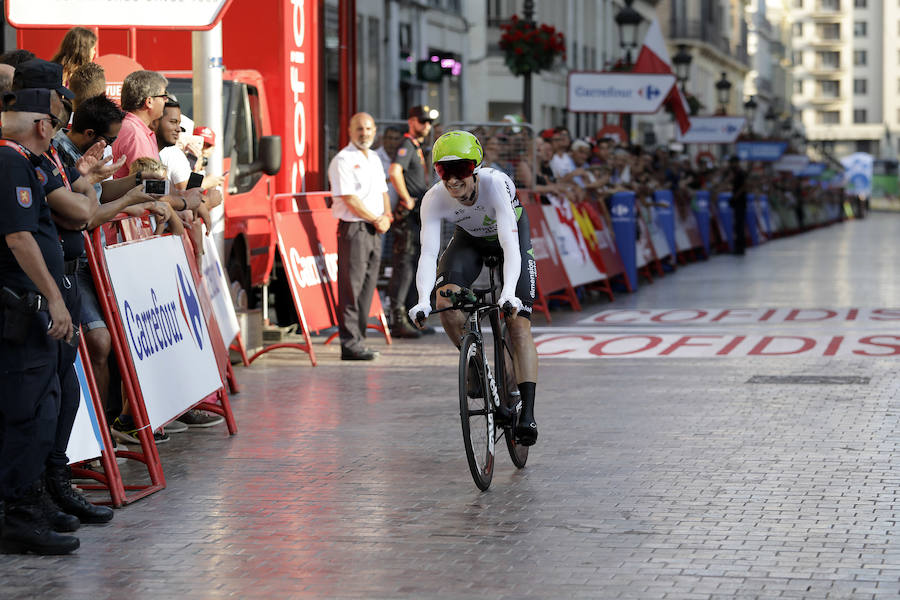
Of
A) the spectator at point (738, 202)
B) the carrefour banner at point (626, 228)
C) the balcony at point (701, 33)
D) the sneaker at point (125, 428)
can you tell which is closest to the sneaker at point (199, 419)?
the sneaker at point (125, 428)

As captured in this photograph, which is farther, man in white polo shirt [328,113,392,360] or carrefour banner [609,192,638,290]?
carrefour banner [609,192,638,290]

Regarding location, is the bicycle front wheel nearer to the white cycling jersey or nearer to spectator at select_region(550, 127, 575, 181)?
the white cycling jersey

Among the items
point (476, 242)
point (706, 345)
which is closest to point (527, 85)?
point (706, 345)

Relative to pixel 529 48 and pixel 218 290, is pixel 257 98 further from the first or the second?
pixel 529 48

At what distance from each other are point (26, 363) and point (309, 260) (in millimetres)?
7391

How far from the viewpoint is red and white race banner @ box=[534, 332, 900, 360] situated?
1407 cm

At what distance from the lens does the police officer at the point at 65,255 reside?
6.88m

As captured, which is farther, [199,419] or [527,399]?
[199,419]

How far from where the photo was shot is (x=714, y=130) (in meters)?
39.7

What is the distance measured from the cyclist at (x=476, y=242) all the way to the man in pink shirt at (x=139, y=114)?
2023mm

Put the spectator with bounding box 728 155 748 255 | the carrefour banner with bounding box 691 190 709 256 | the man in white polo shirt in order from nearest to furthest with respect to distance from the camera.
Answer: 1. the man in white polo shirt
2. the carrefour banner with bounding box 691 190 709 256
3. the spectator with bounding box 728 155 748 255

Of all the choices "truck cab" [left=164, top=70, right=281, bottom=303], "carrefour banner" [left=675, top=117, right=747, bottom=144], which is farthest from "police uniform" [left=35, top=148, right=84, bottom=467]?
"carrefour banner" [left=675, top=117, right=747, bottom=144]

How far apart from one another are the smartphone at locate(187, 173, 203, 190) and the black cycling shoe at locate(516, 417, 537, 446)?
9.01ft

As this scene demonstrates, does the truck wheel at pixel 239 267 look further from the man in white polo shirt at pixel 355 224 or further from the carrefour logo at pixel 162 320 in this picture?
the carrefour logo at pixel 162 320
